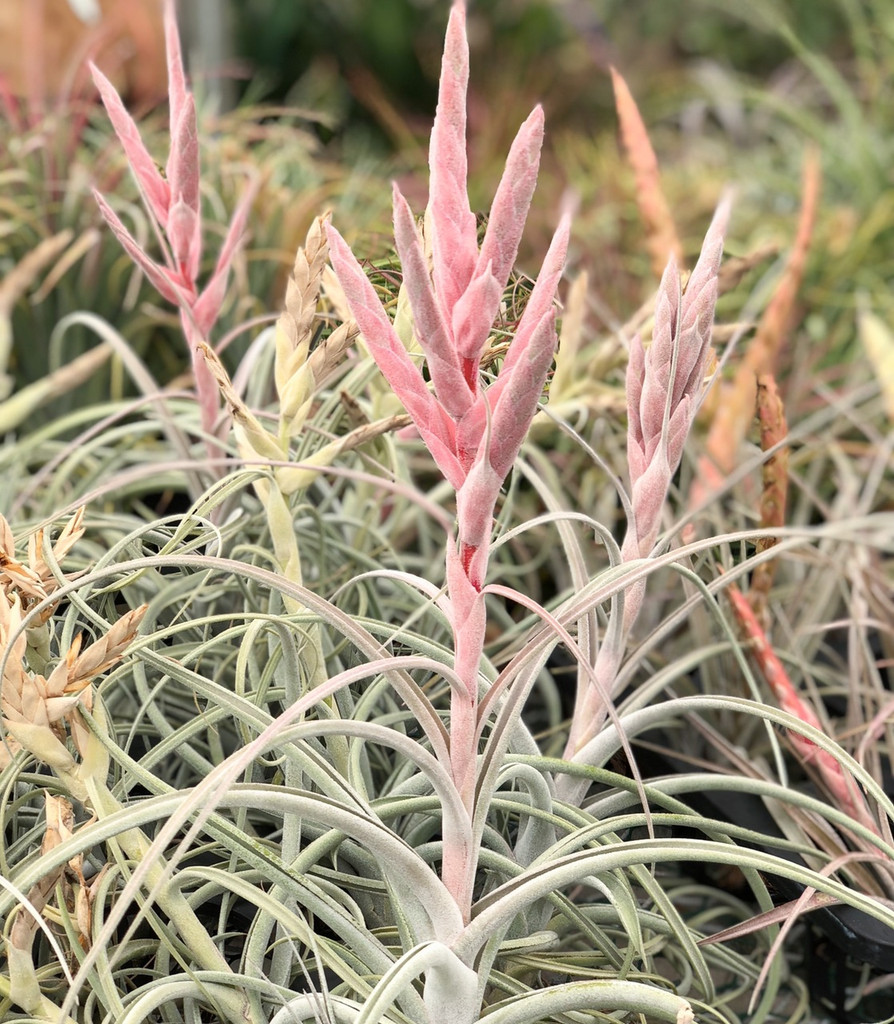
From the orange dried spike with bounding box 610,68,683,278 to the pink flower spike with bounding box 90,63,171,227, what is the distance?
0.30 metres

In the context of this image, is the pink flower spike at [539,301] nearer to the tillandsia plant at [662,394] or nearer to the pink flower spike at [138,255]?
the tillandsia plant at [662,394]

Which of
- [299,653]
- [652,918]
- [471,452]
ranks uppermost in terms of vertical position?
[471,452]

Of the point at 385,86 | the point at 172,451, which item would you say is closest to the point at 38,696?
the point at 172,451

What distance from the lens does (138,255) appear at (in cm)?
42

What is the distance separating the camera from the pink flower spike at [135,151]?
42 centimetres

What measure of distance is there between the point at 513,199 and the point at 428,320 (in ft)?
0.16

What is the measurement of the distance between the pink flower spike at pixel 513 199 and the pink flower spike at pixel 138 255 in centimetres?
17

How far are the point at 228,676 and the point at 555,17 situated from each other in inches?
114

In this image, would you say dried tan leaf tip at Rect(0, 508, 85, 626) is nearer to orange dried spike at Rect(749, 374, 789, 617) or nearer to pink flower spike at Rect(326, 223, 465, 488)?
pink flower spike at Rect(326, 223, 465, 488)

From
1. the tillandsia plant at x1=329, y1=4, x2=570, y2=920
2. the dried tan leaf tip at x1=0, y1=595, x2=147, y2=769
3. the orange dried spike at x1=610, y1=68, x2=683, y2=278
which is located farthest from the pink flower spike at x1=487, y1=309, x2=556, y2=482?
the orange dried spike at x1=610, y1=68, x2=683, y2=278

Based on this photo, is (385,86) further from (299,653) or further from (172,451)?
(299,653)

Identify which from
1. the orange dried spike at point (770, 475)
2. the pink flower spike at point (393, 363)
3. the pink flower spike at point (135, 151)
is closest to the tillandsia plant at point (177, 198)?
the pink flower spike at point (135, 151)

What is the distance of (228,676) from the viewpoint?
52 cm

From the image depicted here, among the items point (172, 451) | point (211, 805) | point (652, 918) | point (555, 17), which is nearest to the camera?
point (211, 805)
